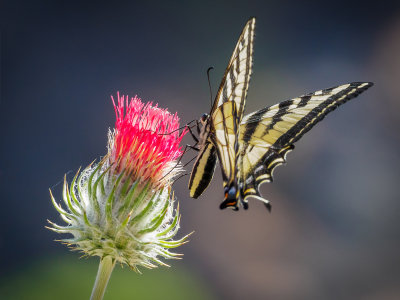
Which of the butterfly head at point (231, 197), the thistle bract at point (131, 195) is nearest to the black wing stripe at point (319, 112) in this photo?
the butterfly head at point (231, 197)

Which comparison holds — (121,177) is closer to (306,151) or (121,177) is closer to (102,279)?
(102,279)

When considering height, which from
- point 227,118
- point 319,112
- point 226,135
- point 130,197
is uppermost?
point 319,112

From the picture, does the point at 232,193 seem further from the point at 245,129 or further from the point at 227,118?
the point at 245,129

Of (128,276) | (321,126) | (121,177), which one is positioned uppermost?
(321,126)

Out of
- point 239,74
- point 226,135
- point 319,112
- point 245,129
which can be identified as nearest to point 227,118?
point 226,135

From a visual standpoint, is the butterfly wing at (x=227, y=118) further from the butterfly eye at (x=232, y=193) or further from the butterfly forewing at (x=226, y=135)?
the butterfly eye at (x=232, y=193)

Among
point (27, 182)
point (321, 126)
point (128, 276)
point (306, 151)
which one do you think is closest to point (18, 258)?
point (27, 182)
